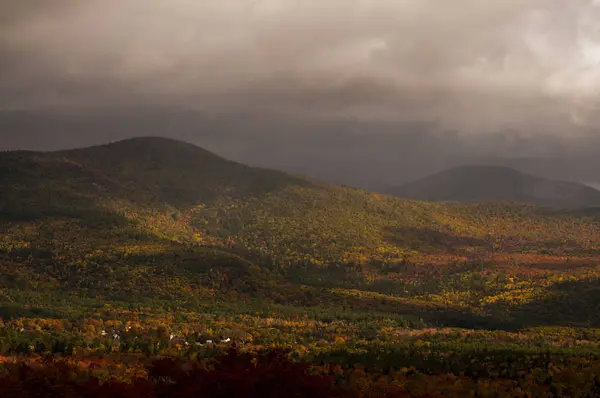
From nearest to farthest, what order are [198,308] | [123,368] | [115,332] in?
[123,368]
[115,332]
[198,308]

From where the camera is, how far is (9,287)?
19388 cm

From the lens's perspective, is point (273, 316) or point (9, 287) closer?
point (273, 316)

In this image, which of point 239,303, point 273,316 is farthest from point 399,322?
point 239,303

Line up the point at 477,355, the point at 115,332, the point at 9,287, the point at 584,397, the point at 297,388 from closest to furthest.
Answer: the point at 297,388, the point at 584,397, the point at 477,355, the point at 115,332, the point at 9,287

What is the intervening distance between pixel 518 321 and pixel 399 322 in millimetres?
40046

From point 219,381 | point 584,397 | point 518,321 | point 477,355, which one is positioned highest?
point 219,381

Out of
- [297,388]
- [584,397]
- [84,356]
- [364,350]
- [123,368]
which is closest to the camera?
Answer: [297,388]

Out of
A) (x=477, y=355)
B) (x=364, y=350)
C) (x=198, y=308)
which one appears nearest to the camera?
(x=477, y=355)

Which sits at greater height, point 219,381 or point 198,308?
point 219,381

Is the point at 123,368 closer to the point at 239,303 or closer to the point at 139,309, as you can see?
the point at 139,309

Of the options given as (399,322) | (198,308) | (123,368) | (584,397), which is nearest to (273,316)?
(198,308)

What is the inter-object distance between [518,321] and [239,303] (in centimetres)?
8538

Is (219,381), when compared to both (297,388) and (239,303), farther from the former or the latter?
(239,303)

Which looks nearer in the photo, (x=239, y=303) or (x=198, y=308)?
(x=198, y=308)
